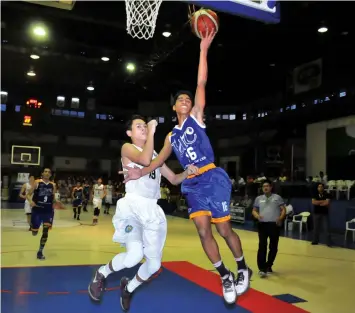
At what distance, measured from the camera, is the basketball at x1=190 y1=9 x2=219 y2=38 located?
141 inches

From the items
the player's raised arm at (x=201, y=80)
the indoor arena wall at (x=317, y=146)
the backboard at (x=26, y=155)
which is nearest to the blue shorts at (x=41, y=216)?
the player's raised arm at (x=201, y=80)

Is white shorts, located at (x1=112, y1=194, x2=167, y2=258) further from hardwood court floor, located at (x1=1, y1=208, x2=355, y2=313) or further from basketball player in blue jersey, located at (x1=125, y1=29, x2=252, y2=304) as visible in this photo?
hardwood court floor, located at (x1=1, y1=208, x2=355, y2=313)

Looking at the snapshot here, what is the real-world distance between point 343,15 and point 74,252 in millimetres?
10535

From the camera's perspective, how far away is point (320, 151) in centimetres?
2047

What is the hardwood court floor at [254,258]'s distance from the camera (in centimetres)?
615

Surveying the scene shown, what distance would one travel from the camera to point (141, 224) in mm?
3895

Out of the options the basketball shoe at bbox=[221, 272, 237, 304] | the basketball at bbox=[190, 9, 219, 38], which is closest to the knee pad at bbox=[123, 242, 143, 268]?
the basketball shoe at bbox=[221, 272, 237, 304]

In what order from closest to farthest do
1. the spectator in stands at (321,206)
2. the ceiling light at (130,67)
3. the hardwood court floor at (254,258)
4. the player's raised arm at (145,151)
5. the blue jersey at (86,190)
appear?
the player's raised arm at (145,151)
the hardwood court floor at (254,258)
the spectator in stands at (321,206)
the ceiling light at (130,67)
the blue jersey at (86,190)

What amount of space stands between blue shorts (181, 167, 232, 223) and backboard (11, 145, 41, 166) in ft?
88.8

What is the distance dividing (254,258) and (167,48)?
28.9 feet

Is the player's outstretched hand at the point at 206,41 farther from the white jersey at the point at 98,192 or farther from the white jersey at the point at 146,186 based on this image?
the white jersey at the point at 98,192

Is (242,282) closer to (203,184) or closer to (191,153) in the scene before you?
(203,184)

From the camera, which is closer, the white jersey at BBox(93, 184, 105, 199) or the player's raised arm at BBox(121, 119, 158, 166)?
the player's raised arm at BBox(121, 119, 158, 166)

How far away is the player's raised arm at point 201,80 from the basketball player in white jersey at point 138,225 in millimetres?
505
